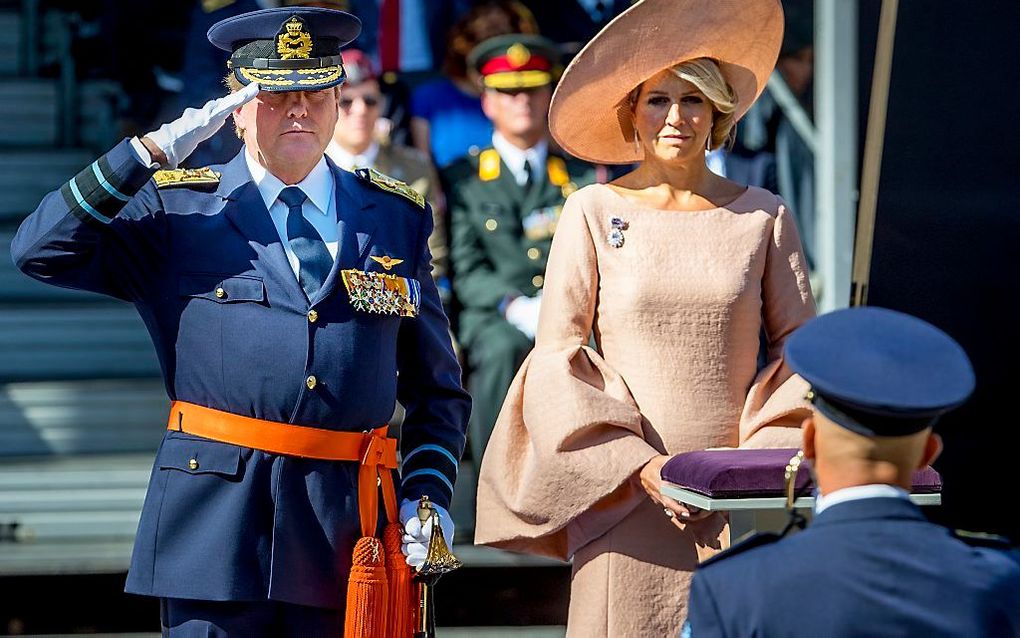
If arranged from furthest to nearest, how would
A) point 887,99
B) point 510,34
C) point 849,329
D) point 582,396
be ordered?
point 510,34
point 887,99
point 582,396
point 849,329

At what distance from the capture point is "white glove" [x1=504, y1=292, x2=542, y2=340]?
597 centimetres

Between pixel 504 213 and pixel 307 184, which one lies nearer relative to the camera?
pixel 307 184

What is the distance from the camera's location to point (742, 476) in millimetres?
2979

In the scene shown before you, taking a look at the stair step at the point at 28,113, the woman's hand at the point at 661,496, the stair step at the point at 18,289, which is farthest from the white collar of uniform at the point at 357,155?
the woman's hand at the point at 661,496

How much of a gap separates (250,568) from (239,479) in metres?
0.16

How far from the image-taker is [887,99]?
4.79m

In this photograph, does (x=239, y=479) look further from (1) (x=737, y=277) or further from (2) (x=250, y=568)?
(1) (x=737, y=277)

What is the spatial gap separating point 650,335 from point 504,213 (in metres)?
2.93

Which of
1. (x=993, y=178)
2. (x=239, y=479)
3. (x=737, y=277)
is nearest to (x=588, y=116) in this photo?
(x=737, y=277)

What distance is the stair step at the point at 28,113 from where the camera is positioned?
764 centimetres

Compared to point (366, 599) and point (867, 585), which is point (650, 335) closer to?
point (366, 599)

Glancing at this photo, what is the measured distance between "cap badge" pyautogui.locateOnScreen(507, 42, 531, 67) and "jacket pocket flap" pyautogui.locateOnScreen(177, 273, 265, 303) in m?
3.58

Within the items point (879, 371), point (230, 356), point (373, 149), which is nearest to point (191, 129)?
point (230, 356)

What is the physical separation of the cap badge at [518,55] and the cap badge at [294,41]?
3330 mm
